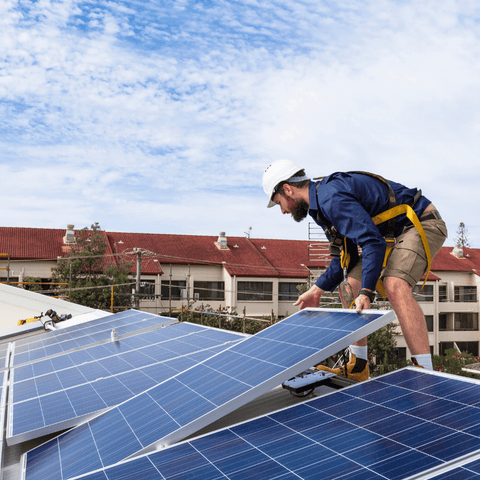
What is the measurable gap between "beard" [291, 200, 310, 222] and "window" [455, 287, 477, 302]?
48929 mm

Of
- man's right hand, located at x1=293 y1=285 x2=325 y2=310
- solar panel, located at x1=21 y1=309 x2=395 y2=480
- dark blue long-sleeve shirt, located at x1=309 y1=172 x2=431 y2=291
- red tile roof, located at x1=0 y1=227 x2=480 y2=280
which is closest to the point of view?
solar panel, located at x1=21 y1=309 x2=395 y2=480

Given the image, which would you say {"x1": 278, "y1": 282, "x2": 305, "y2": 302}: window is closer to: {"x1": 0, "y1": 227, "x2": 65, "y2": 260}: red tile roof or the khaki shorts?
{"x1": 0, "y1": 227, "x2": 65, "y2": 260}: red tile roof

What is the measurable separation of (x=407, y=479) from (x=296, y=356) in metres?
1.20

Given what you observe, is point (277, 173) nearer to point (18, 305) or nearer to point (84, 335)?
point (84, 335)

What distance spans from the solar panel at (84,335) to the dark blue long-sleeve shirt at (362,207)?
13.5ft

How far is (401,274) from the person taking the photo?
3.73 meters

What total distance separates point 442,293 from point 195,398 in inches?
1959

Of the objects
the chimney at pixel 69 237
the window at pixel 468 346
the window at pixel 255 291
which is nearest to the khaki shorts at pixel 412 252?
the window at pixel 255 291

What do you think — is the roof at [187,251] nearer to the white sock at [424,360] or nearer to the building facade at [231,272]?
the building facade at [231,272]

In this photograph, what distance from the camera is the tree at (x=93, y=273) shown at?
33062mm

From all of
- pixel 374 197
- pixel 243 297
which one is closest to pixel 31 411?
pixel 374 197

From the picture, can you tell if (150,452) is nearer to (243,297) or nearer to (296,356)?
(296,356)

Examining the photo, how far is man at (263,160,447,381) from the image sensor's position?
3.49m

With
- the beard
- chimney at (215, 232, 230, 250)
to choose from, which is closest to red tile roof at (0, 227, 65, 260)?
chimney at (215, 232, 230, 250)
